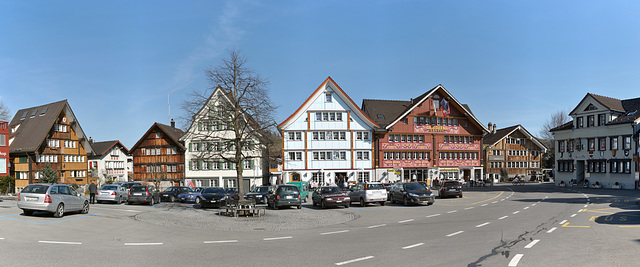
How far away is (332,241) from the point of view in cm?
1342

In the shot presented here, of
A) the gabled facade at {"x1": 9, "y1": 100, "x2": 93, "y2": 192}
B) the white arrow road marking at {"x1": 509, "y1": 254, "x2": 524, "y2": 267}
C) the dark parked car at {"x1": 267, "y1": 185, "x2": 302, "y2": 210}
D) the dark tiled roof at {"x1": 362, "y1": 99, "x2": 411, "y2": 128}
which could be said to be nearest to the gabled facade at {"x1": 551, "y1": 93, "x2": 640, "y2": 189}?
the dark tiled roof at {"x1": 362, "y1": 99, "x2": 411, "y2": 128}

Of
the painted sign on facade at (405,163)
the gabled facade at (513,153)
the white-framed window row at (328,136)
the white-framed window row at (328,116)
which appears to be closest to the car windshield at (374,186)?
the white-framed window row at (328,136)

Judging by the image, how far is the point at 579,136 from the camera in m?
61.3

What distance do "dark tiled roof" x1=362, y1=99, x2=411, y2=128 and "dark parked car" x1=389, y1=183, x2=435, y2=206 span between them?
109ft

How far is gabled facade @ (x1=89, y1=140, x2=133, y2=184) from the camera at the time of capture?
241 ft

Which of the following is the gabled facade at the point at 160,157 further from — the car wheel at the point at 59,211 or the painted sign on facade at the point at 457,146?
the car wheel at the point at 59,211

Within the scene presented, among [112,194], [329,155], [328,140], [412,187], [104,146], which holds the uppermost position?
→ [328,140]

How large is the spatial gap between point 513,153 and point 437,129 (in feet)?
75.6

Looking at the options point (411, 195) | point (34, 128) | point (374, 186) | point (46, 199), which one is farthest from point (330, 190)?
point (34, 128)

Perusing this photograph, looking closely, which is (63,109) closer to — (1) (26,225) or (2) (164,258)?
(1) (26,225)

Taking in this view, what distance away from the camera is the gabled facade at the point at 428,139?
6116cm

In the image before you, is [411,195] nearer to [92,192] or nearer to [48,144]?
[92,192]

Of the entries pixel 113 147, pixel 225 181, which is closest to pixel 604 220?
pixel 225 181

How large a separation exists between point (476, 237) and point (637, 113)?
171 feet
